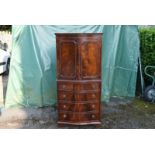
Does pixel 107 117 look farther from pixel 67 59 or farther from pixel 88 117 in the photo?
pixel 67 59

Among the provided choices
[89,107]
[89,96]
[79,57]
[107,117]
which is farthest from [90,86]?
[107,117]

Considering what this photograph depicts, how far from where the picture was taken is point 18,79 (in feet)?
17.7

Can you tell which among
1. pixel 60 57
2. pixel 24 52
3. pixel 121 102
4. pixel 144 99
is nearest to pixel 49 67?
pixel 24 52

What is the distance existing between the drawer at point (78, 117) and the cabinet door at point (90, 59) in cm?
69

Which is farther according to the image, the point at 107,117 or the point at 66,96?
the point at 107,117

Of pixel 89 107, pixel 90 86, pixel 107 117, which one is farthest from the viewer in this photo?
pixel 107 117

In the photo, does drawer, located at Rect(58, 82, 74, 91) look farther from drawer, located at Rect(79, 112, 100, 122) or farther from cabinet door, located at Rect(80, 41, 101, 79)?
drawer, located at Rect(79, 112, 100, 122)

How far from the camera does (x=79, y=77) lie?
4.23 meters

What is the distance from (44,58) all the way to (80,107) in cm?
155

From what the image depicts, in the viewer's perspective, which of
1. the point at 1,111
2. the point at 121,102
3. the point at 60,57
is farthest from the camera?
the point at 121,102

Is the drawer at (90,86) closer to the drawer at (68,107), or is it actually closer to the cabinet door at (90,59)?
the cabinet door at (90,59)

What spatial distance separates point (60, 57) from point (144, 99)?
2.66 metres

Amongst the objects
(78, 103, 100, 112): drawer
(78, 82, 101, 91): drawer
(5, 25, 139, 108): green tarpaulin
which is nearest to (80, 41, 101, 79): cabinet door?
(78, 82, 101, 91): drawer
